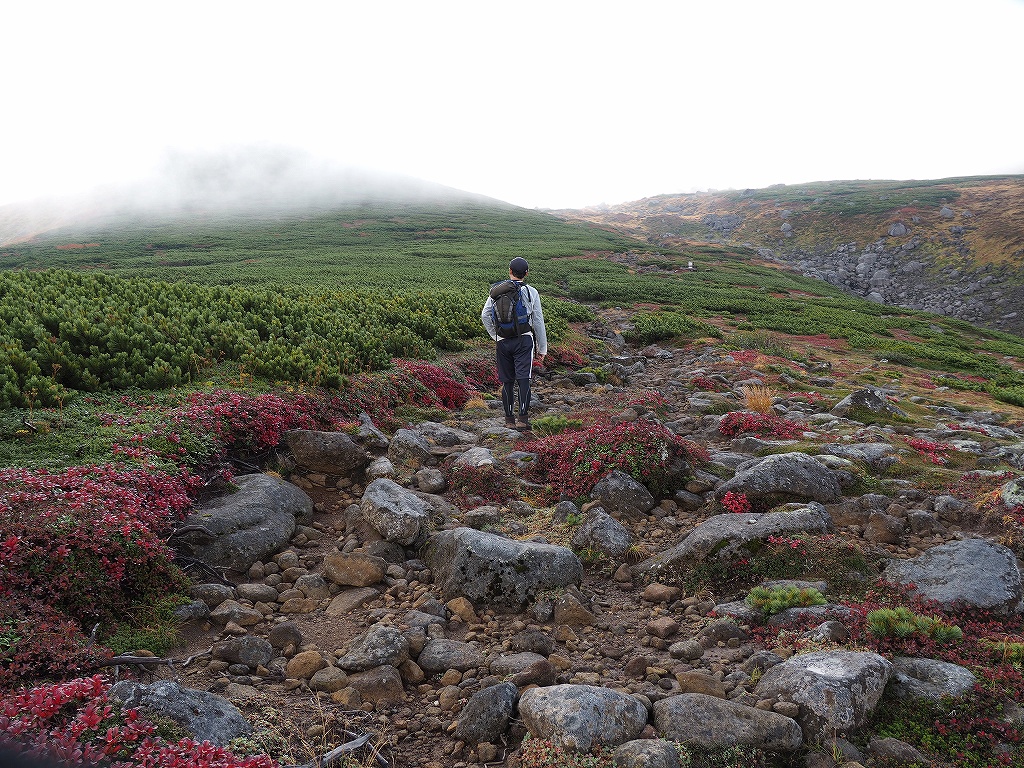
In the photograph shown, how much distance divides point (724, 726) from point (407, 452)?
265 inches

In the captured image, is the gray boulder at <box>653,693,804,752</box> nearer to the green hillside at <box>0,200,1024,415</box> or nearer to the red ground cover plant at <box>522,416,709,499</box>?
the red ground cover plant at <box>522,416,709,499</box>

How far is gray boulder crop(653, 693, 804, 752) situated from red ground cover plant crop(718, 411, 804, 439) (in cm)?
798

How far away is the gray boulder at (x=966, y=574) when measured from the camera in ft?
16.7

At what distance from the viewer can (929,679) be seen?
13.8 feet

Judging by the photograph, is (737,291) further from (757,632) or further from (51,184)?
(51,184)

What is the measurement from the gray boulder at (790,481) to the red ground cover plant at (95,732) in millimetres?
6591

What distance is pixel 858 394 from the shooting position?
13.4m

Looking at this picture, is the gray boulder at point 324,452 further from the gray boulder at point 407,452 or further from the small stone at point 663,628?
the small stone at point 663,628

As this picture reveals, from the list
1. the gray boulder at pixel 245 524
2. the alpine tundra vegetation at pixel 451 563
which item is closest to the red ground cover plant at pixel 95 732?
the alpine tundra vegetation at pixel 451 563

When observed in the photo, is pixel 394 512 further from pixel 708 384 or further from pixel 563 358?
pixel 563 358

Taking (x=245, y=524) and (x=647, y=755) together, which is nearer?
(x=647, y=755)

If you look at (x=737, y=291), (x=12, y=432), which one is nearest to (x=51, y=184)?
(x=737, y=291)

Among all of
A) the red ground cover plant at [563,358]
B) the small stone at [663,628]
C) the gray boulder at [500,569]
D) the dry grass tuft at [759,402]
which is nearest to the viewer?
the small stone at [663,628]

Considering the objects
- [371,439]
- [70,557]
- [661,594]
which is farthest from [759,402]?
[70,557]
